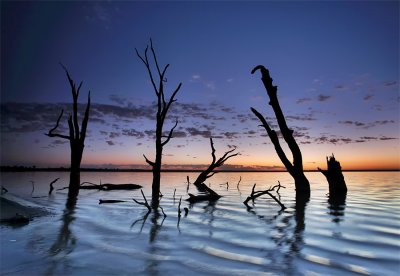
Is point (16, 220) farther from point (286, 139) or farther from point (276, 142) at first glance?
point (286, 139)

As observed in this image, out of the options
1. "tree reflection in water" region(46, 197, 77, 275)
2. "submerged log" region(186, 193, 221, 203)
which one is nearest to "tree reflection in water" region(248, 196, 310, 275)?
"tree reflection in water" region(46, 197, 77, 275)

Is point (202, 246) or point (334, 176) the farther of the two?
point (334, 176)

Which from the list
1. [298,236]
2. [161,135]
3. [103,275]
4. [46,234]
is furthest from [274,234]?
[161,135]

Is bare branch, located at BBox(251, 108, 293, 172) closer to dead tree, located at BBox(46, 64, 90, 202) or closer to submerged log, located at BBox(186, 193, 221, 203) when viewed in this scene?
submerged log, located at BBox(186, 193, 221, 203)

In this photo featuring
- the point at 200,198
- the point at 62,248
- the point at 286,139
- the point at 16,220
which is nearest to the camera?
the point at 62,248

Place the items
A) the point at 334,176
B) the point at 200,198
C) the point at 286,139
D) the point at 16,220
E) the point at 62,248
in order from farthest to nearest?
the point at 334,176
the point at 286,139
the point at 200,198
the point at 16,220
the point at 62,248

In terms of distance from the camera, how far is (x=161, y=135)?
17.1 m

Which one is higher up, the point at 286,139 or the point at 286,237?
the point at 286,139

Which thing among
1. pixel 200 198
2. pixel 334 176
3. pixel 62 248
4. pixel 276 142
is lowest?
pixel 62 248

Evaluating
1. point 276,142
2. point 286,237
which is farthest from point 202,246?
point 276,142

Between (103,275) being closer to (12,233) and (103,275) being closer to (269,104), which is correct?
(12,233)

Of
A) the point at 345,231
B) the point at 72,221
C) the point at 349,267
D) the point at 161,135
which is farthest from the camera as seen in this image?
the point at 161,135

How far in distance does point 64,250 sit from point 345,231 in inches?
262

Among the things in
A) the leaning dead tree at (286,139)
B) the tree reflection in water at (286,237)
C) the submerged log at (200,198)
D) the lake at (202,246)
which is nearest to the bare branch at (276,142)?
the leaning dead tree at (286,139)
